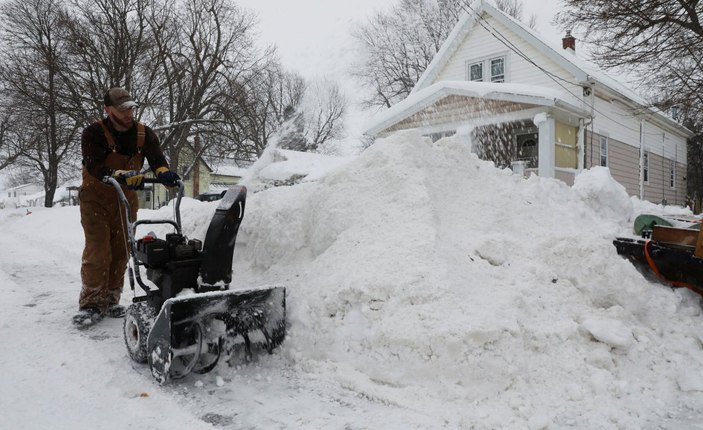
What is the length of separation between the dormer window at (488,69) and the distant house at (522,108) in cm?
3

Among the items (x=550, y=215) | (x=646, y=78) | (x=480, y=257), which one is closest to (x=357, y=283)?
(x=480, y=257)

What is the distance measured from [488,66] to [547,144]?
505cm

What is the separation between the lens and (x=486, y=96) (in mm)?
12141

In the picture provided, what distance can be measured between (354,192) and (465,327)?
191 centimetres

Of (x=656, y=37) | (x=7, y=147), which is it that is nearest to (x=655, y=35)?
(x=656, y=37)

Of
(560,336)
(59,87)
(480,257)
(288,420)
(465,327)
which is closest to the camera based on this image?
(288,420)

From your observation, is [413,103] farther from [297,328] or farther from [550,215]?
[297,328]

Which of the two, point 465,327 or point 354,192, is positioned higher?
point 354,192

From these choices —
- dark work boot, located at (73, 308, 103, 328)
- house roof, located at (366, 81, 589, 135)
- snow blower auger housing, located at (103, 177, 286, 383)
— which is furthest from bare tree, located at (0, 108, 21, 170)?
snow blower auger housing, located at (103, 177, 286, 383)

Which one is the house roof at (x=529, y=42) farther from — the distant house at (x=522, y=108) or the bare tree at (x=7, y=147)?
the bare tree at (x=7, y=147)

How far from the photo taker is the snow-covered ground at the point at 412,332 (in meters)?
2.56

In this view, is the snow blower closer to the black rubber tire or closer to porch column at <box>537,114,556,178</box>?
the black rubber tire

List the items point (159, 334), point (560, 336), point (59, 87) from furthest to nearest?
point (59, 87) → point (560, 336) → point (159, 334)

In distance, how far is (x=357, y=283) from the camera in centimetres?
338
